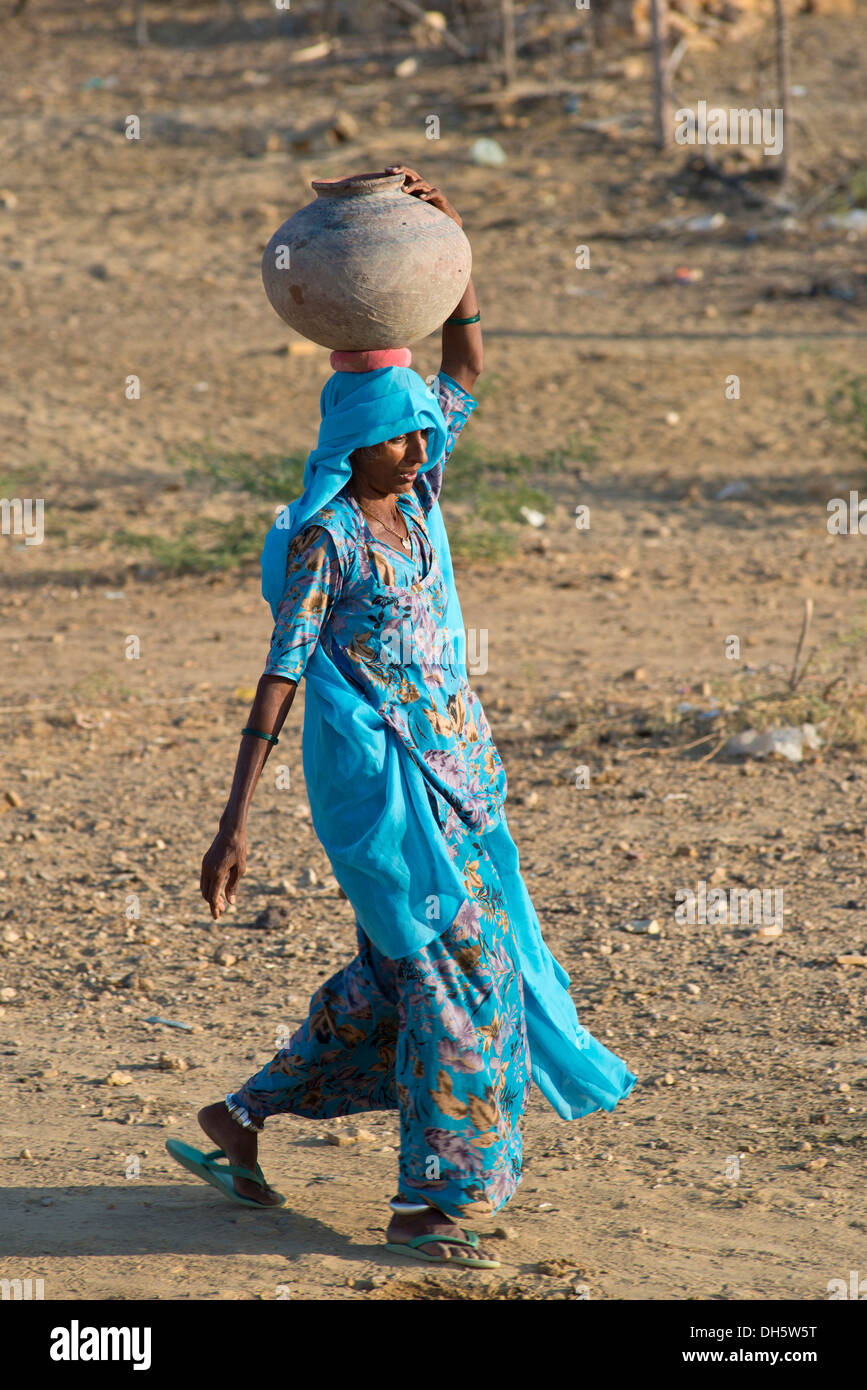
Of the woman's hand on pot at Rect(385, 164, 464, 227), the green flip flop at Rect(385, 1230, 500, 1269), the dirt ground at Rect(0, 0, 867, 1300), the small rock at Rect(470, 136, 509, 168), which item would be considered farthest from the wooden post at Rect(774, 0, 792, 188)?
the green flip flop at Rect(385, 1230, 500, 1269)

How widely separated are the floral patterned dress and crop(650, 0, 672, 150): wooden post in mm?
11391

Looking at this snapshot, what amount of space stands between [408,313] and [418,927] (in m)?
1.08

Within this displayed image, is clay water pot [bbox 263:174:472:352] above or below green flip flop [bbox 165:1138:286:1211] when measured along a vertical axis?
above

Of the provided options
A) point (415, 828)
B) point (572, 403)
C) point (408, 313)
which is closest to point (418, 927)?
point (415, 828)

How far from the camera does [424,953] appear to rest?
272 centimetres

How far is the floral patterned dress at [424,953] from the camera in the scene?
2727 mm

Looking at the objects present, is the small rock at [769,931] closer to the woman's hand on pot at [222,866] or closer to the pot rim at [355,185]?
the woman's hand on pot at [222,866]

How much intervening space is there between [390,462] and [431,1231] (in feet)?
4.56

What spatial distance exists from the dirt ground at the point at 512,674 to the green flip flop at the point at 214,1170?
0.05 metres

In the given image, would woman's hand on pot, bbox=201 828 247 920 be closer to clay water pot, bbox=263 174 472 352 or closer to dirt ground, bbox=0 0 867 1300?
dirt ground, bbox=0 0 867 1300

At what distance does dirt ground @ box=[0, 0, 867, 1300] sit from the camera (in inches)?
122

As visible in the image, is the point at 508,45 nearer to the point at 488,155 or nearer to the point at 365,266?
the point at 488,155

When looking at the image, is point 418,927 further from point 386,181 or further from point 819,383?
point 819,383

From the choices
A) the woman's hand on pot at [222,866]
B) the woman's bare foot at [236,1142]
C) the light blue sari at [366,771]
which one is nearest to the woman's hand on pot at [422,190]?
the light blue sari at [366,771]
